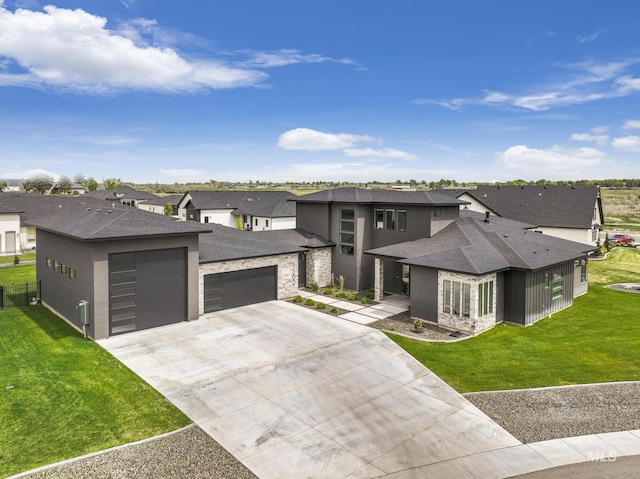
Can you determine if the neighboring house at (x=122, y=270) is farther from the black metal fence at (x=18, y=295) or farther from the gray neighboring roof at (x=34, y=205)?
the gray neighboring roof at (x=34, y=205)

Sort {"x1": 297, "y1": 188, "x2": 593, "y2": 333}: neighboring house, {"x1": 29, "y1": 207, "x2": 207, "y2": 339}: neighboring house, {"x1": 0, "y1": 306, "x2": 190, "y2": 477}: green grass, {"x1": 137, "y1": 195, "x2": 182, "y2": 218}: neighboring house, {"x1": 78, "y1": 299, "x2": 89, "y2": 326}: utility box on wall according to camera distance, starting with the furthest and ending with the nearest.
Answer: {"x1": 137, "y1": 195, "x2": 182, "y2": 218}: neighboring house
{"x1": 297, "y1": 188, "x2": 593, "y2": 333}: neighboring house
{"x1": 29, "y1": 207, "x2": 207, "y2": 339}: neighboring house
{"x1": 78, "y1": 299, "x2": 89, "y2": 326}: utility box on wall
{"x1": 0, "y1": 306, "x2": 190, "y2": 477}: green grass

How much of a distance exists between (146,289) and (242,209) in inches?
1629

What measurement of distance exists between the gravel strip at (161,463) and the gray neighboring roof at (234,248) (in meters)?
10.9

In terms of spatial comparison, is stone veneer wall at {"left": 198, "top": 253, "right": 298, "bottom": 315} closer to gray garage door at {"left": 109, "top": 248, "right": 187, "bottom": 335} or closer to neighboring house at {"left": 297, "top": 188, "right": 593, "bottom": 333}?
gray garage door at {"left": 109, "top": 248, "right": 187, "bottom": 335}

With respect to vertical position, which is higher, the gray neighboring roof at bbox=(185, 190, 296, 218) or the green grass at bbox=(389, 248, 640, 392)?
the gray neighboring roof at bbox=(185, 190, 296, 218)

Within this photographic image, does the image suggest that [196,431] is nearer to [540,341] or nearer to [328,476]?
[328,476]

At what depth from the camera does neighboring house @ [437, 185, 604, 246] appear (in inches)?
1596

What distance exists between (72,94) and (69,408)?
4287 centimetres

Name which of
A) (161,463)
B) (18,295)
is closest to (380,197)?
(161,463)

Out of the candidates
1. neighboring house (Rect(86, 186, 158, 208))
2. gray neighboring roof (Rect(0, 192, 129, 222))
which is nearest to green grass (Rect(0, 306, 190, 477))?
gray neighboring roof (Rect(0, 192, 129, 222))

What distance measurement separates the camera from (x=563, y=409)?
11125 millimetres

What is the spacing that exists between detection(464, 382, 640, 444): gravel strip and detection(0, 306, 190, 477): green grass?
8.28 metres

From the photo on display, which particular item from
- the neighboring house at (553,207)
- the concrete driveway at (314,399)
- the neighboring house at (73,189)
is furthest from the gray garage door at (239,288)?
the neighboring house at (73,189)

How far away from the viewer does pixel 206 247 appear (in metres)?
21.7
